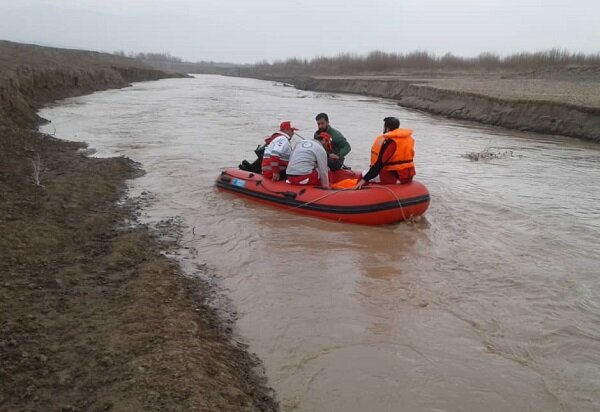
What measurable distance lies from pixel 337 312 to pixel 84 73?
95.2ft

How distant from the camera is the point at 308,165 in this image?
7844 mm

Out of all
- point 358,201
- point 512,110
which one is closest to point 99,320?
point 358,201

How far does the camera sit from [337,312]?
191 inches

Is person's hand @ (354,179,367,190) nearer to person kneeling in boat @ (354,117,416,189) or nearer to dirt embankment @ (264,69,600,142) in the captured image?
person kneeling in boat @ (354,117,416,189)

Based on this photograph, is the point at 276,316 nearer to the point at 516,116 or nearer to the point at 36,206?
the point at 36,206

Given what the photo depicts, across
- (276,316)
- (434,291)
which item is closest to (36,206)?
(276,316)

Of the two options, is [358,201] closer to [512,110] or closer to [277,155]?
[277,155]

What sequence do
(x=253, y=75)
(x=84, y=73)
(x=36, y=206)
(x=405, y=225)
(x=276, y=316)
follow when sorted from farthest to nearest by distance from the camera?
(x=253, y=75), (x=84, y=73), (x=405, y=225), (x=36, y=206), (x=276, y=316)

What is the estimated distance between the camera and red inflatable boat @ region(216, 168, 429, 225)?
7.21m

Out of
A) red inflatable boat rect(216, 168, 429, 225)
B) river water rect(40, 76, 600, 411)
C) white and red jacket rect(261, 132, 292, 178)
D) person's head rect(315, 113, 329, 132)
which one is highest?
person's head rect(315, 113, 329, 132)

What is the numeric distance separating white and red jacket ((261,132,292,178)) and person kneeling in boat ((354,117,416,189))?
1.46 metres

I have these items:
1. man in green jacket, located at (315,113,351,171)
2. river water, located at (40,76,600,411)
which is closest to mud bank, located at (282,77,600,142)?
river water, located at (40,76,600,411)

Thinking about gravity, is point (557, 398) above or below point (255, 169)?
below

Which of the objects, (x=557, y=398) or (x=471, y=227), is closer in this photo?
(x=557, y=398)
